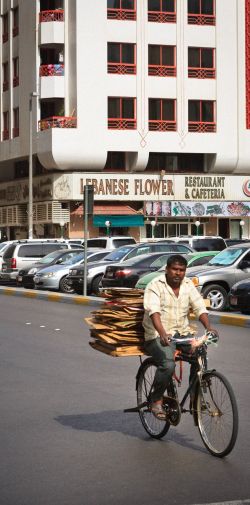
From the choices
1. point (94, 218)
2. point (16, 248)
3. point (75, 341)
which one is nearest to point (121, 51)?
point (94, 218)

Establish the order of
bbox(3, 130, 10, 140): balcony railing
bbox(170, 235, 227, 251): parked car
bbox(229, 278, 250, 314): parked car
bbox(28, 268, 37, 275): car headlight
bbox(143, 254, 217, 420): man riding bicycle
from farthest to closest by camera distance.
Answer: bbox(3, 130, 10, 140): balcony railing < bbox(170, 235, 227, 251): parked car < bbox(28, 268, 37, 275): car headlight < bbox(229, 278, 250, 314): parked car < bbox(143, 254, 217, 420): man riding bicycle

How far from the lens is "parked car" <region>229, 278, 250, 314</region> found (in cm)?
2112

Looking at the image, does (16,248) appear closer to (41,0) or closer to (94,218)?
(94,218)

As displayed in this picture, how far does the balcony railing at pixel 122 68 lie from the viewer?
60269 millimetres

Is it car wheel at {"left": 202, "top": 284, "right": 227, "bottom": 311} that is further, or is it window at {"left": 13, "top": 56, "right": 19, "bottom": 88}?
window at {"left": 13, "top": 56, "right": 19, "bottom": 88}

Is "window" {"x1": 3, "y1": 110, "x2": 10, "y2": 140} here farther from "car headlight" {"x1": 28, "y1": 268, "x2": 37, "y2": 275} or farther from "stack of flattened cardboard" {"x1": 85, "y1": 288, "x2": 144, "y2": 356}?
"stack of flattened cardboard" {"x1": 85, "y1": 288, "x2": 144, "y2": 356}

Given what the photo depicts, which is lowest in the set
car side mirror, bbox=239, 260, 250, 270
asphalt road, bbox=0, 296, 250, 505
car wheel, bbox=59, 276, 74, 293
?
asphalt road, bbox=0, 296, 250, 505

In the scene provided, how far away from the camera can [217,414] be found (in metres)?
7.69

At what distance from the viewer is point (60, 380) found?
12.4 m

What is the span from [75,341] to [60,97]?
143ft

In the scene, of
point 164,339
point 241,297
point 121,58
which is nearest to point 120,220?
point 121,58

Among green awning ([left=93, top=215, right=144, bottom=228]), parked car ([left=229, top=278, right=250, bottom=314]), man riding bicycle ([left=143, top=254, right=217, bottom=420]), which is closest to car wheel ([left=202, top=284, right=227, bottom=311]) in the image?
parked car ([left=229, top=278, right=250, bottom=314])

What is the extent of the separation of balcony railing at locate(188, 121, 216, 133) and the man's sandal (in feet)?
180

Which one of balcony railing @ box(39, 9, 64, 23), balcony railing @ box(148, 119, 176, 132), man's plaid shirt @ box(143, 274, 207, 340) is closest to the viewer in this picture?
man's plaid shirt @ box(143, 274, 207, 340)
